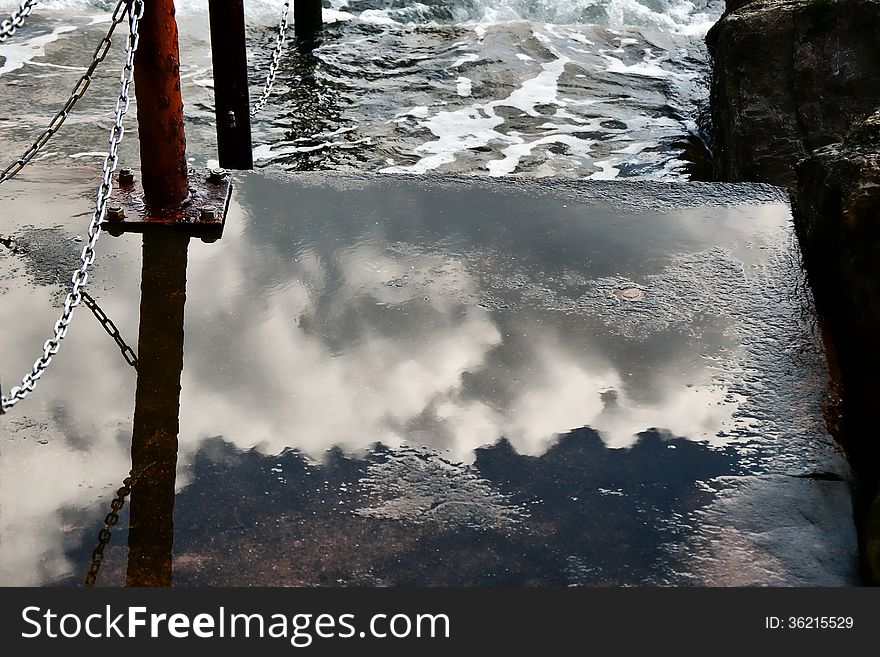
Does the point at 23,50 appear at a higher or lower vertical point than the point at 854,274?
higher

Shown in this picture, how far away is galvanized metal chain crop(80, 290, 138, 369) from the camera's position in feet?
9.33

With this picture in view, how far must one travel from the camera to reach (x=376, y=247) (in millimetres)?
3494

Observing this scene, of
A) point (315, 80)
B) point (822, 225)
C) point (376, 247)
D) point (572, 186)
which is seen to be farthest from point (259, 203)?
point (315, 80)

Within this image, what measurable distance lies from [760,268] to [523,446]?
A: 4.65 ft

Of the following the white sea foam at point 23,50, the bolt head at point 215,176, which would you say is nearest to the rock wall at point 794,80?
the bolt head at point 215,176

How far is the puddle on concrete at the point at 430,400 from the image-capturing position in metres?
2.25

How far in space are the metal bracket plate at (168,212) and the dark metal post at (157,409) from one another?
0.05 m

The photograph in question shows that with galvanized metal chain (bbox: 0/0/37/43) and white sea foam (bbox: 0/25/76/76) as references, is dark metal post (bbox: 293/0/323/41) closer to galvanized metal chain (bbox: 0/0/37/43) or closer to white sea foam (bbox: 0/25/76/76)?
white sea foam (bbox: 0/25/76/76)

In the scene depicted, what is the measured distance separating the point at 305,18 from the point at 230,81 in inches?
184

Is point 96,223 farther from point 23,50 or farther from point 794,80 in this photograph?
point 23,50

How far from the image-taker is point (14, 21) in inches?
101

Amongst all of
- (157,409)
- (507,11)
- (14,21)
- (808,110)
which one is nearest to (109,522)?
(157,409)

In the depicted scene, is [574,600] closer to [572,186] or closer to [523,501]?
[523,501]

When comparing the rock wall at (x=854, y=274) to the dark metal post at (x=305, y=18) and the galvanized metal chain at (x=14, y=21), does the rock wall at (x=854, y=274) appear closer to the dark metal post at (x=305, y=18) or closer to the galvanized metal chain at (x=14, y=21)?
the galvanized metal chain at (x=14, y=21)
